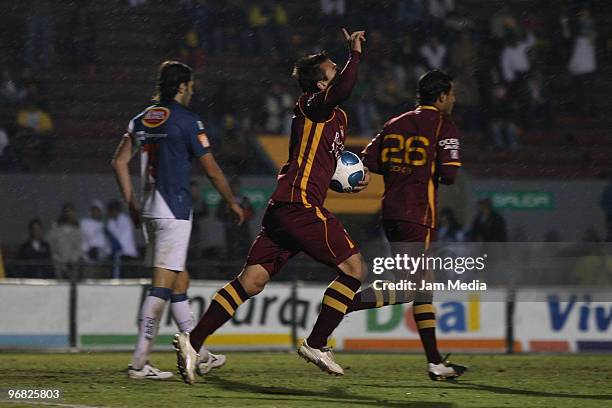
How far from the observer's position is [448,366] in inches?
325

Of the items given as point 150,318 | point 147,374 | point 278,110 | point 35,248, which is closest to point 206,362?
point 147,374

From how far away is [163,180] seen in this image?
26.0 ft

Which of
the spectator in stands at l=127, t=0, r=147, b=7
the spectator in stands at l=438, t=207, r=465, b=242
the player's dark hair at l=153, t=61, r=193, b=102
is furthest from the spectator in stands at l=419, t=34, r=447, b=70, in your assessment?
the player's dark hair at l=153, t=61, r=193, b=102

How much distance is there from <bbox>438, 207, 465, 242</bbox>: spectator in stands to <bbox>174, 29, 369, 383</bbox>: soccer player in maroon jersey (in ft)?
25.8

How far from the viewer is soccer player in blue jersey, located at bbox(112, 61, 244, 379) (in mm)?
7910

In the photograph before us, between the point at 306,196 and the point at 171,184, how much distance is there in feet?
3.04

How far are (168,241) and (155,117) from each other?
82cm

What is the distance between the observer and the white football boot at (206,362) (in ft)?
26.8

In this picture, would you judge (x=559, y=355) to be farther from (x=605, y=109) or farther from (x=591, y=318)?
(x=605, y=109)

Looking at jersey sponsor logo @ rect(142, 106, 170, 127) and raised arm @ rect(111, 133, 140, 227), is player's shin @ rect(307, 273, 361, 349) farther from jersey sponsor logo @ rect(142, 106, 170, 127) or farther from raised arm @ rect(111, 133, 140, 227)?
jersey sponsor logo @ rect(142, 106, 170, 127)

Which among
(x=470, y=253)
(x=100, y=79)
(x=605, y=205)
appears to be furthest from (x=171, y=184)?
(x=100, y=79)

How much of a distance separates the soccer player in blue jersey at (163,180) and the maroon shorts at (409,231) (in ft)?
4.34

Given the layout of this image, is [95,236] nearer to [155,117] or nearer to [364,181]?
[155,117]

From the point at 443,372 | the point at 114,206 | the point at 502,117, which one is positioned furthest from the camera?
the point at 502,117
